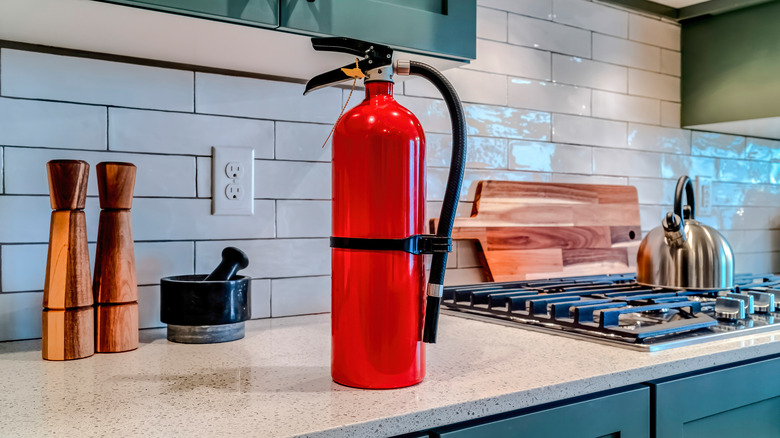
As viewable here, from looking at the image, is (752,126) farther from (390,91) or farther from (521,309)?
(390,91)

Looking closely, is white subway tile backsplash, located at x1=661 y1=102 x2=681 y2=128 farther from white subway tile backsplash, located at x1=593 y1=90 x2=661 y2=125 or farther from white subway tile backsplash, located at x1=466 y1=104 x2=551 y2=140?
white subway tile backsplash, located at x1=466 y1=104 x2=551 y2=140

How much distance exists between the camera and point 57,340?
0.93 metres

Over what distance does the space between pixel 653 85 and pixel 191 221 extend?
158 cm

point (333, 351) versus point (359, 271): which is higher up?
point (359, 271)

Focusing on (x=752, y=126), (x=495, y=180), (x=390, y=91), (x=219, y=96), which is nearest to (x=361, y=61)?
(x=390, y=91)

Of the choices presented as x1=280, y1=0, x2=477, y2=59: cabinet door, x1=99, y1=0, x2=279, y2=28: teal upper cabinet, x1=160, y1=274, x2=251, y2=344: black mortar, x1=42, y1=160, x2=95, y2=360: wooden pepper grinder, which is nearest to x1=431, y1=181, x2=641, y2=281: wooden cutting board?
x1=280, y1=0, x2=477, y2=59: cabinet door

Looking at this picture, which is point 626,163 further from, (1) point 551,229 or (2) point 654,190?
(1) point 551,229

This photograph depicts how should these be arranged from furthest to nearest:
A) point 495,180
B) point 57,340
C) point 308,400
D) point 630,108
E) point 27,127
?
1. point 630,108
2. point 495,180
3. point 27,127
4. point 57,340
5. point 308,400

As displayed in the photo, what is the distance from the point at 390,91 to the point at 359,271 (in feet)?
0.77

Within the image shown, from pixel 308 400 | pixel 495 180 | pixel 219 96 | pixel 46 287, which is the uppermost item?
pixel 219 96

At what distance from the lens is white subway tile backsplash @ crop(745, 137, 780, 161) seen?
92.8 inches

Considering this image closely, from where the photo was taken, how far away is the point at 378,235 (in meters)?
0.76

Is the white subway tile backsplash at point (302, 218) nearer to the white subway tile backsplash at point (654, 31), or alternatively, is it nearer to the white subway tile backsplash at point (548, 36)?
the white subway tile backsplash at point (548, 36)

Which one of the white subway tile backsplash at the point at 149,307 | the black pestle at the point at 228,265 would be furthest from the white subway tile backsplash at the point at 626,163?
the white subway tile backsplash at the point at 149,307
